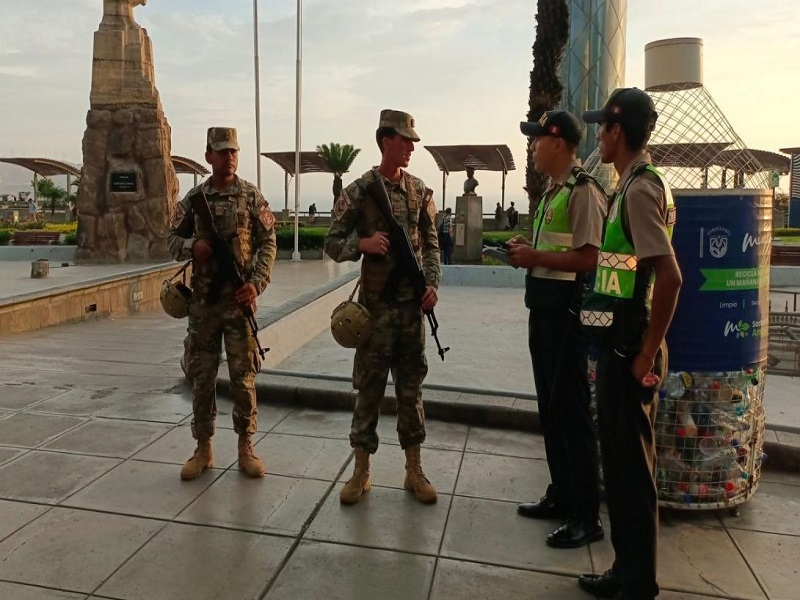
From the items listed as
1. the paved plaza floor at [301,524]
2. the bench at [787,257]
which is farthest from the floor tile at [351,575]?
the bench at [787,257]

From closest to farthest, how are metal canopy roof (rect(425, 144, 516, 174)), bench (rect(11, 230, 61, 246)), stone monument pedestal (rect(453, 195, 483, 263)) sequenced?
stone monument pedestal (rect(453, 195, 483, 263)) < bench (rect(11, 230, 61, 246)) < metal canopy roof (rect(425, 144, 516, 174))

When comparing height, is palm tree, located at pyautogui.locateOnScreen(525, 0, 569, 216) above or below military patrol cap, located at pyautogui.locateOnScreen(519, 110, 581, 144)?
above

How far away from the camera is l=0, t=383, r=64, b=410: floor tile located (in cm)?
450

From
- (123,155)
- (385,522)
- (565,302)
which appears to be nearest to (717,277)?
(565,302)

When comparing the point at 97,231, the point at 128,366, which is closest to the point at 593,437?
the point at 128,366

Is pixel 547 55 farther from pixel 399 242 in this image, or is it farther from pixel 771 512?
pixel 771 512

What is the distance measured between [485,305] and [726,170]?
7044 millimetres

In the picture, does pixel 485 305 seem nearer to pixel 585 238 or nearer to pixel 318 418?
pixel 318 418

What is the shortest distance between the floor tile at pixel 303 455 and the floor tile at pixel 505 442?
31.0 inches

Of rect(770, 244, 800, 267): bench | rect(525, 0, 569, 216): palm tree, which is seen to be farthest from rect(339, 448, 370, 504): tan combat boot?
rect(770, 244, 800, 267): bench

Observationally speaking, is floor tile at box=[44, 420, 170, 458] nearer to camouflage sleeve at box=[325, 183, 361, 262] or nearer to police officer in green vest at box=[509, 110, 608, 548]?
camouflage sleeve at box=[325, 183, 361, 262]

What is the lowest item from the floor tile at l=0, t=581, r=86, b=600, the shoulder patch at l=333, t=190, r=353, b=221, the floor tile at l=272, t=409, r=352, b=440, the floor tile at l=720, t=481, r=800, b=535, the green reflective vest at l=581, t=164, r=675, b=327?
the floor tile at l=0, t=581, r=86, b=600

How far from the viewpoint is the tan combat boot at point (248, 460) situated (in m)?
3.38

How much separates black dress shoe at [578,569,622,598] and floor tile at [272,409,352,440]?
1.90m
